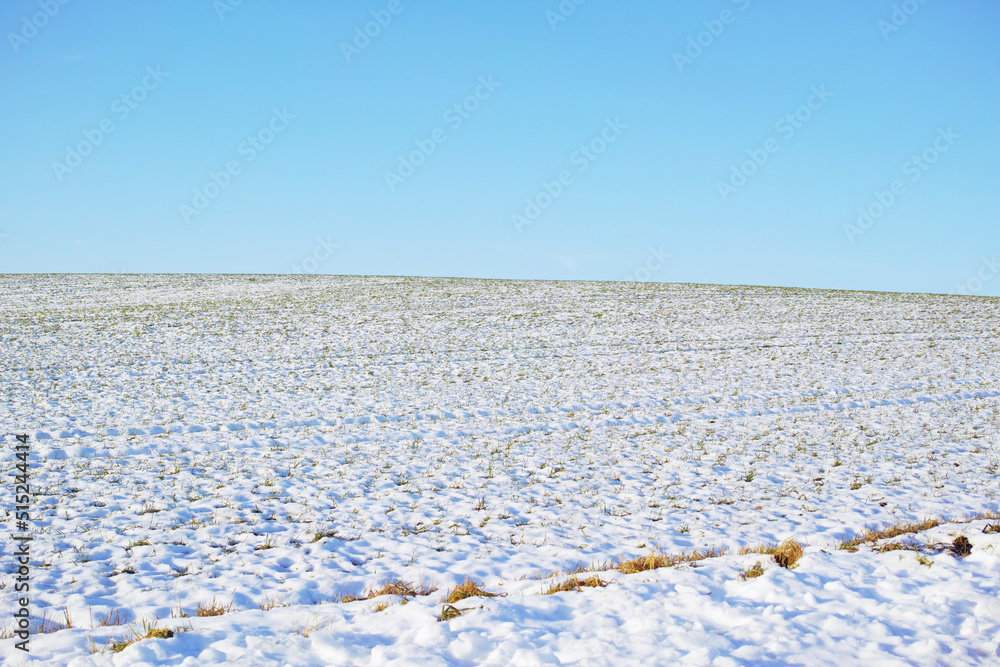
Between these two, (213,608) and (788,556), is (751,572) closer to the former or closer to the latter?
(788,556)

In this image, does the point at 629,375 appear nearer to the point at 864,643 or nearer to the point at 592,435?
the point at 592,435

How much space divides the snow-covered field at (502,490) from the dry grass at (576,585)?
0.35 ft

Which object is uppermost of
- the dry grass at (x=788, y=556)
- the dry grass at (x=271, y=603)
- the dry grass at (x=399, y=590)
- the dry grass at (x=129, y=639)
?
the dry grass at (x=788, y=556)

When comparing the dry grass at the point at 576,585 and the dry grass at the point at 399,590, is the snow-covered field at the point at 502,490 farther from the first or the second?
the dry grass at the point at 399,590

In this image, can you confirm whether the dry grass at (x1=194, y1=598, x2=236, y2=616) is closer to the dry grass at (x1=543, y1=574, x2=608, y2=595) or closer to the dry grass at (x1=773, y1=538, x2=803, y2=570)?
the dry grass at (x1=543, y1=574, x2=608, y2=595)

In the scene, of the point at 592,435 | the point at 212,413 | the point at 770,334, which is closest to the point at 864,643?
the point at 592,435

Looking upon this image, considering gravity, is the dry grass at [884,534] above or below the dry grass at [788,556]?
below

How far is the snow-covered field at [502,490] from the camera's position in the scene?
470 cm

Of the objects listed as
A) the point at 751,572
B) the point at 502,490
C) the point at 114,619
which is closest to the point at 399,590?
the point at 114,619

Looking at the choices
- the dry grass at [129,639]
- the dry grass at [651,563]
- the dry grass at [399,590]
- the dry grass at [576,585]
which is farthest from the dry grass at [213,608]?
the dry grass at [651,563]

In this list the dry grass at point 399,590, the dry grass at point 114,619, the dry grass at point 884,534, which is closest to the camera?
the dry grass at point 114,619

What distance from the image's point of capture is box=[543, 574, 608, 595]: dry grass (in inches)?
223

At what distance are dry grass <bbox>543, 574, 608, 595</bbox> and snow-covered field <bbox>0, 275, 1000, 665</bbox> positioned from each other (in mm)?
108

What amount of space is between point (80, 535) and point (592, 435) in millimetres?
9637
